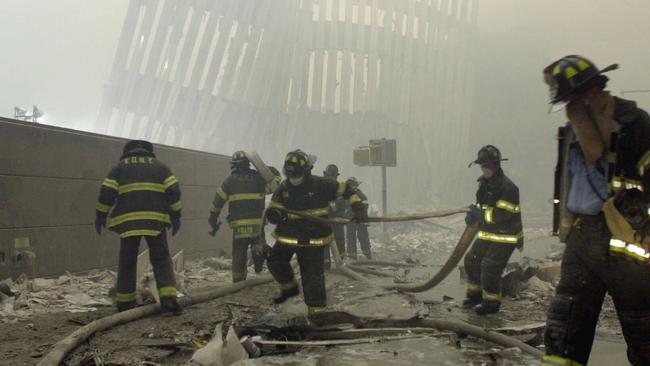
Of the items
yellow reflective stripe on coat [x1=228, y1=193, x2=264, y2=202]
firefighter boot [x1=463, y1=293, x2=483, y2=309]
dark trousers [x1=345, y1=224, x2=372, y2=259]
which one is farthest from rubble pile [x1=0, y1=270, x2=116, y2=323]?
dark trousers [x1=345, y1=224, x2=372, y2=259]

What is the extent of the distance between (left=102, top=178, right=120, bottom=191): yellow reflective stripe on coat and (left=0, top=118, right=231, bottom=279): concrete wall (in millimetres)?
1977

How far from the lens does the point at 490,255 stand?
5.26 m

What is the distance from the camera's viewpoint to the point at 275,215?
475cm

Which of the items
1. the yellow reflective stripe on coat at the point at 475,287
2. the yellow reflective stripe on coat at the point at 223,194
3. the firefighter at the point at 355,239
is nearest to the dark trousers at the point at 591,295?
the yellow reflective stripe on coat at the point at 475,287

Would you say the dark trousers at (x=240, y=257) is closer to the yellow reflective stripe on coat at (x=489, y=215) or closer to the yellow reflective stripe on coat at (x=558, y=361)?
the yellow reflective stripe on coat at (x=489, y=215)

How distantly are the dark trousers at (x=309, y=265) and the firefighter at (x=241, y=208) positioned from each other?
1.69m

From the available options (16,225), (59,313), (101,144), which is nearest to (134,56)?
(101,144)

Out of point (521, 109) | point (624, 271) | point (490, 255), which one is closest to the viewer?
point (624, 271)

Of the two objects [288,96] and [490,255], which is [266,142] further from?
[490,255]

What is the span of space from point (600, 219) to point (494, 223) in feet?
10.1

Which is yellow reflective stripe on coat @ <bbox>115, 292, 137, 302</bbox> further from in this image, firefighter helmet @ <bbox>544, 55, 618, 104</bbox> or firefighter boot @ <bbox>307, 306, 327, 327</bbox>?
firefighter helmet @ <bbox>544, 55, 618, 104</bbox>

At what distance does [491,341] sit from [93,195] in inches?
231

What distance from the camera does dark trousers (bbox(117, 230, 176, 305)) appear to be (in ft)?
15.8

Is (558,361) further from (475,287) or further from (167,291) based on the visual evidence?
(167,291)
